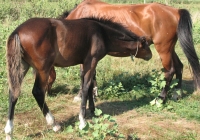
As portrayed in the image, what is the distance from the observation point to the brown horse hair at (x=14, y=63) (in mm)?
3879

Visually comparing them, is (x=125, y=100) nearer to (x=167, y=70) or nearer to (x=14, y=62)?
(x=167, y=70)

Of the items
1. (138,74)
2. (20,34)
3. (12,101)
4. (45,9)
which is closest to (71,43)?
(20,34)

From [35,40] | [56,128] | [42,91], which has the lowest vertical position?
[56,128]

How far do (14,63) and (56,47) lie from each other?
0.69 meters

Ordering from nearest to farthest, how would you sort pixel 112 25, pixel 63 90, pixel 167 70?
pixel 112 25 < pixel 167 70 < pixel 63 90

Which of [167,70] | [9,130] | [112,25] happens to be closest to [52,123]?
[9,130]

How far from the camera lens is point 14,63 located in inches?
153

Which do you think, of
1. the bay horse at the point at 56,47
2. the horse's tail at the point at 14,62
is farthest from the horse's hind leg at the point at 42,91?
the horse's tail at the point at 14,62

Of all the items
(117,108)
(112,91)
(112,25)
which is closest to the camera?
(112,25)

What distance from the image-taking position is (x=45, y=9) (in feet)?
41.0

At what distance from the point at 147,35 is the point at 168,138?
2.30 m

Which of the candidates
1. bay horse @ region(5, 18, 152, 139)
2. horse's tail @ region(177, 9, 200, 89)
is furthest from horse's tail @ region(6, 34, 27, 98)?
horse's tail @ region(177, 9, 200, 89)

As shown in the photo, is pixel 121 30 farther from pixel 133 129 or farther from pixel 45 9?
pixel 45 9

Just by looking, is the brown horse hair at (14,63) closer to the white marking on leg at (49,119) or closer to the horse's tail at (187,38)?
the white marking on leg at (49,119)
